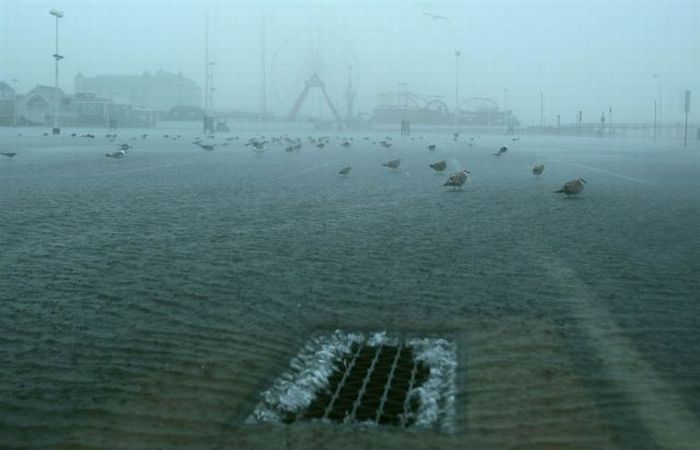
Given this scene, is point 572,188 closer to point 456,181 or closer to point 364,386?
point 456,181

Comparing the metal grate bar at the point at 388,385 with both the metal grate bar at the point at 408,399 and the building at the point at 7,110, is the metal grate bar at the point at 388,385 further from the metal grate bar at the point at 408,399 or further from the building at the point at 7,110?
the building at the point at 7,110

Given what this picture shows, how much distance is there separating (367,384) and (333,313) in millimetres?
1431

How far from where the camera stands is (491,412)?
13.3ft

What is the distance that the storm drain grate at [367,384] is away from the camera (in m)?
4.08

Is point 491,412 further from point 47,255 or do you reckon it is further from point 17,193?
point 17,193

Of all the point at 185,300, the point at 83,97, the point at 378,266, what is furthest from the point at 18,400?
the point at 83,97

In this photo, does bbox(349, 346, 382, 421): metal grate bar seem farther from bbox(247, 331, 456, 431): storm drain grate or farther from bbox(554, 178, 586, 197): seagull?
bbox(554, 178, 586, 197): seagull

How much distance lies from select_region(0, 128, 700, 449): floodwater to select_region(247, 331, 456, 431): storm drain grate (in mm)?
99

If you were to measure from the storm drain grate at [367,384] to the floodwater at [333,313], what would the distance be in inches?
3.9

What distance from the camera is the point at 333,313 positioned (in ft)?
19.7

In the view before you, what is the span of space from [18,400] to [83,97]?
89.9 m

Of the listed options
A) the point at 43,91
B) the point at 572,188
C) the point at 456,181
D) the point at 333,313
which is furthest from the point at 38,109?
the point at 333,313

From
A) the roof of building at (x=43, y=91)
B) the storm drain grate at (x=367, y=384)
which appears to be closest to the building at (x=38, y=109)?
the roof of building at (x=43, y=91)

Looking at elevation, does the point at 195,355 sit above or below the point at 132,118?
below
